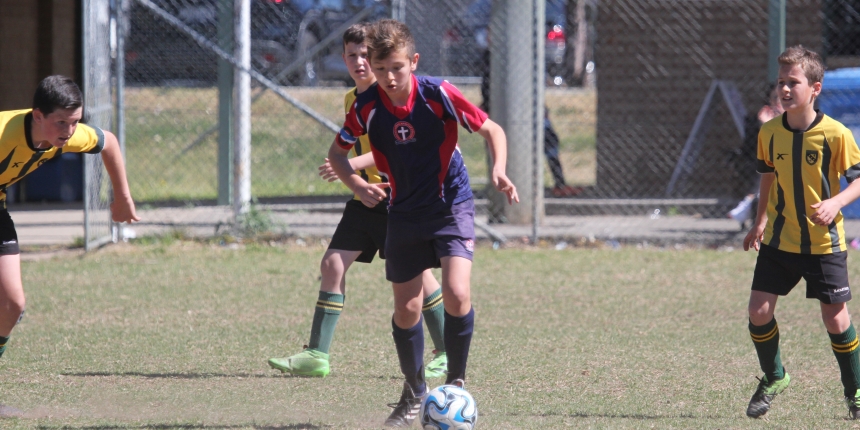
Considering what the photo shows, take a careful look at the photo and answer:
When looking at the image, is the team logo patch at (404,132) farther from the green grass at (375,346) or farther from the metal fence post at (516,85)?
the metal fence post at (516,85)

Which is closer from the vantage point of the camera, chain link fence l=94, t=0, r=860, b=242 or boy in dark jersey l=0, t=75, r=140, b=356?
boy in dark jersey l=0, t=75, r=140, b=356

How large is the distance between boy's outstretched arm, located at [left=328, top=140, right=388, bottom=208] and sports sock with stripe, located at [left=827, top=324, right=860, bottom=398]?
6.86 ft

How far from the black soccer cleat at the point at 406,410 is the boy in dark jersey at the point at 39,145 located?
5.40ft

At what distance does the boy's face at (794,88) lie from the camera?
4133 millimetres

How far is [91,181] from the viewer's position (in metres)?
Answer: 9.16

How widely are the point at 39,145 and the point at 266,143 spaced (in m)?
11.8

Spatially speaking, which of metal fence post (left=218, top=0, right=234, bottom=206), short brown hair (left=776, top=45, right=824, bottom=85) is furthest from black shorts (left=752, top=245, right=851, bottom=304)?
metal fence post (left=218, top=0, right=234, bottom=206)

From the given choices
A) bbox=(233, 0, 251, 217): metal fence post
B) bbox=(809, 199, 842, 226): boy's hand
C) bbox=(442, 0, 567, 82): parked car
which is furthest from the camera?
bbox=(442, 0, 567, 82): parked car

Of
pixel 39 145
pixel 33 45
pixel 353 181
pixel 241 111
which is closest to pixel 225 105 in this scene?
pixel 241 111

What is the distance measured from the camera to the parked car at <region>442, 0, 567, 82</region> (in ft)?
54.7

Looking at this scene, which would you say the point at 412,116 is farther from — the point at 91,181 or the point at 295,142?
the point at 295,142

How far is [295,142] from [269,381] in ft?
38.1

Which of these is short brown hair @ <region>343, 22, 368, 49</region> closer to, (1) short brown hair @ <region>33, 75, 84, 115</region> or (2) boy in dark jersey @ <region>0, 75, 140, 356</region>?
(2) boy in dark jersey @ <region>0, 75, 140, 356</region>

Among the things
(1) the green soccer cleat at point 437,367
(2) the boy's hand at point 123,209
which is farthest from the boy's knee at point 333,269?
(2) the boy's hand at point 123,209
